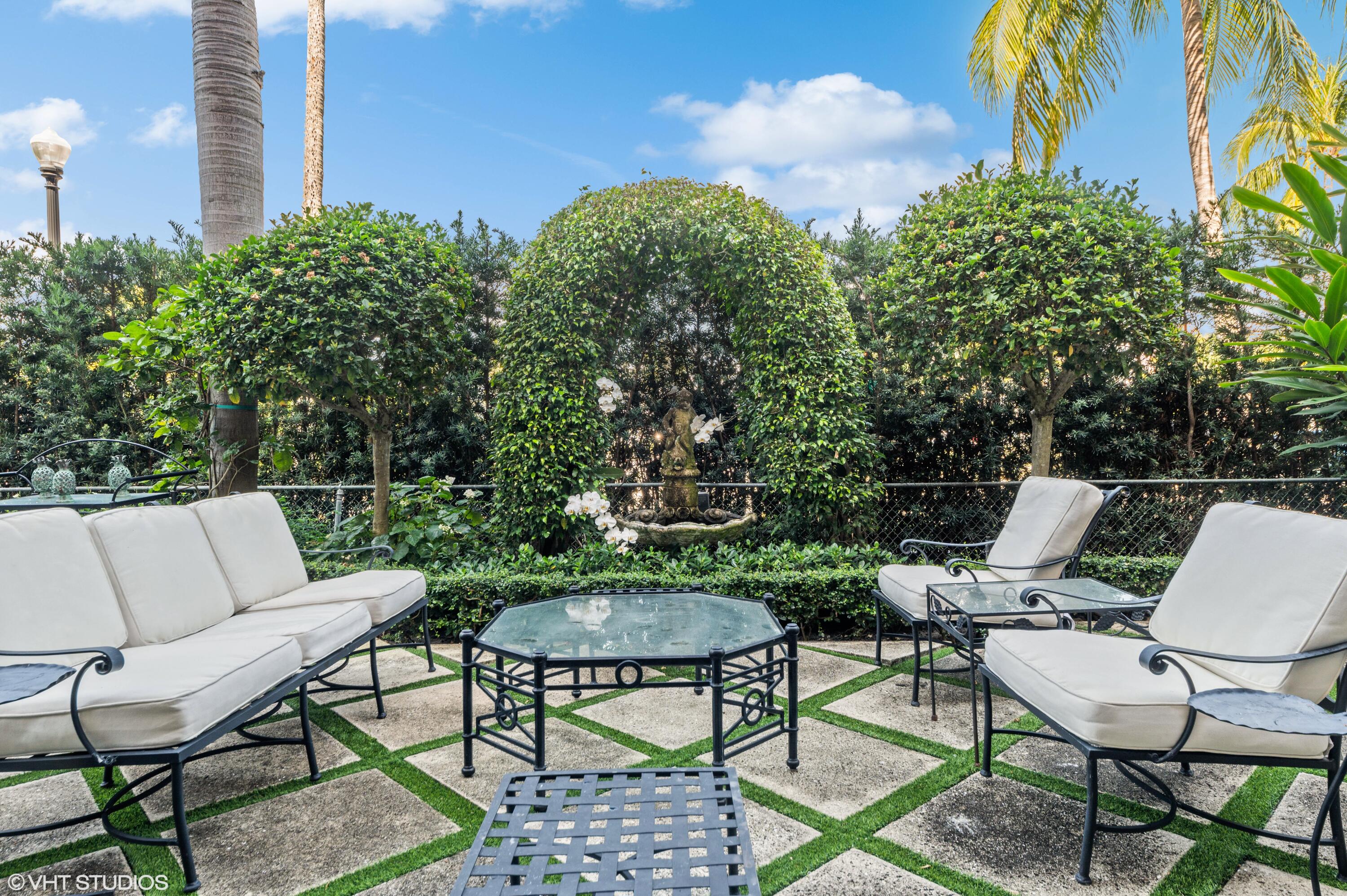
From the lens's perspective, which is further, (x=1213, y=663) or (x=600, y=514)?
(x=600, y=514)

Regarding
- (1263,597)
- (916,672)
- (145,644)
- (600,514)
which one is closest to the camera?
(1263,597)

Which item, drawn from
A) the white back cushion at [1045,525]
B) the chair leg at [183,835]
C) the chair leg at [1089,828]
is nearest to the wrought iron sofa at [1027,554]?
the white back cushion at [1045,525]

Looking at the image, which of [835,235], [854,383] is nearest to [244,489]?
[854,383]

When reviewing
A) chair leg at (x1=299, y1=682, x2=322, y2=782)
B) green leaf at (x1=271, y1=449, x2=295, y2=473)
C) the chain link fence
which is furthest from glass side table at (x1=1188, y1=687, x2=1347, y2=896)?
green leaf at (x1=271, y1=449, x2=295, y2=473)

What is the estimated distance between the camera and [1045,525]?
10.6 ft

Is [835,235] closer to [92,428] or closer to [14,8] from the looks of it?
[92,428]

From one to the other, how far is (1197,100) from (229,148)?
11.1m

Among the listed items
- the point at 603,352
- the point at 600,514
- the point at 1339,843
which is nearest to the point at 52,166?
the point at 603,352

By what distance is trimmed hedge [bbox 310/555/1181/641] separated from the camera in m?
4.11

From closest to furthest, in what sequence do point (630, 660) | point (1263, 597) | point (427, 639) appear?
point (1263, 597)
point (630, 660)
point (427, 639)

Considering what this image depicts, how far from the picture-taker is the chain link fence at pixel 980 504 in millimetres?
5477

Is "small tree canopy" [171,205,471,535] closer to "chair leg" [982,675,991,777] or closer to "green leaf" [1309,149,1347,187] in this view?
"chair leg" [982,675,991,777]

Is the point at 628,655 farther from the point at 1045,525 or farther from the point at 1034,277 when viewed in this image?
the point at 1034,277

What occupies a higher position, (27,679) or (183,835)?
(27,679)
